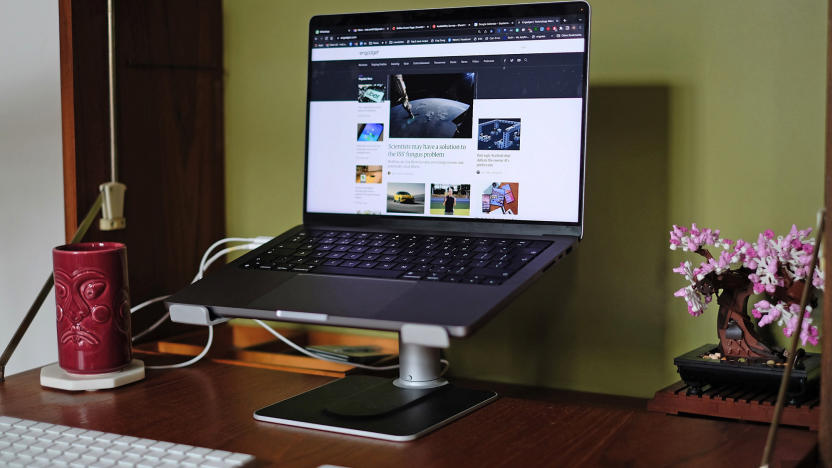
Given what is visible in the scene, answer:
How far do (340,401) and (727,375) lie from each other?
1.42 ft

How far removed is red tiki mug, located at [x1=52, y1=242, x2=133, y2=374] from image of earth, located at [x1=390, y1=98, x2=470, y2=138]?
1.24 feet

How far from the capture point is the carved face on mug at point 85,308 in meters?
1.05

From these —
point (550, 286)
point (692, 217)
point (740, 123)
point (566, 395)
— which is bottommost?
point (566, 395)

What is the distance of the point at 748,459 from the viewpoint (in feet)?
2.66

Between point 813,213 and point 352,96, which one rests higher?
point 352,96

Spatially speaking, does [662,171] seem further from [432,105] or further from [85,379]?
[85,379]

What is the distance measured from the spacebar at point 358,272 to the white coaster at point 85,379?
10.9 inches

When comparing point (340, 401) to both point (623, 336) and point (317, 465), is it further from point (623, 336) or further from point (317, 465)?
point (623, 336)

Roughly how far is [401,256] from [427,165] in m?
0.14

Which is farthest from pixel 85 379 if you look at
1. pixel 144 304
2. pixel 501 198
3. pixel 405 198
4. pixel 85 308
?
pixel 501 198

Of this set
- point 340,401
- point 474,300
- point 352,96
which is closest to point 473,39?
point 352,96

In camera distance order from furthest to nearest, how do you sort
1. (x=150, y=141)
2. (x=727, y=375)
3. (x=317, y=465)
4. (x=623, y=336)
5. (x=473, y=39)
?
1. (x=150, y=141)
2. (x=623, y=336)
3. (x=473, y=39)
4. (x=727, y=375)
5. (x=317, y=465)

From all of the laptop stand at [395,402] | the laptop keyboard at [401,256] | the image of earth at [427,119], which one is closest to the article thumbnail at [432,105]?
the image of earth at [427,119]

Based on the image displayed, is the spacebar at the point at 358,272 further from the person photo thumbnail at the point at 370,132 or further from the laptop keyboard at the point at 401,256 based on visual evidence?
the person photo thumbnail at the point at 370,132
